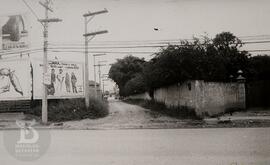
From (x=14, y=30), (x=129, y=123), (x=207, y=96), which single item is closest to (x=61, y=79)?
(x=129, y=123)

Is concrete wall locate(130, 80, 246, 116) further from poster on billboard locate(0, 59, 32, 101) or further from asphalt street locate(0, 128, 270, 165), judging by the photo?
poster on billboard locate(0, 59, 32, 101)

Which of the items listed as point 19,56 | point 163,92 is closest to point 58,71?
point 19,56

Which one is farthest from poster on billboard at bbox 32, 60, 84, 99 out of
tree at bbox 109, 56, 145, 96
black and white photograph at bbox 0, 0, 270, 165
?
tree at bbox 109, 56, 145, 96

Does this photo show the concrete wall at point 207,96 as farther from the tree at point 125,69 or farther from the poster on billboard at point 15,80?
the tree at point 125,69

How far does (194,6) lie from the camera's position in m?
10.6

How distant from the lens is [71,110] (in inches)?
905

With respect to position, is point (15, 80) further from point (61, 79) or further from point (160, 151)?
point (160, 151)

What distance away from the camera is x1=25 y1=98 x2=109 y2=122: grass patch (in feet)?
72.7

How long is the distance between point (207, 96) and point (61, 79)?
39.6 ft

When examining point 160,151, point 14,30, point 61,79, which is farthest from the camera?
point 61,79

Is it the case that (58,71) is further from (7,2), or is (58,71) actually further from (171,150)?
(171,150)

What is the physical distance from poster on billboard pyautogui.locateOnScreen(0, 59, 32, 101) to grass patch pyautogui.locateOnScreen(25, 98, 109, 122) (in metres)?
1.14

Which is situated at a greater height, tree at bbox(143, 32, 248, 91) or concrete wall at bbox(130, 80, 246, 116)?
tree at bbox(143, 32, 248, 91)

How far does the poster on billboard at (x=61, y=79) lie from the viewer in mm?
24625
